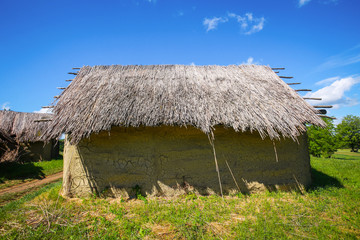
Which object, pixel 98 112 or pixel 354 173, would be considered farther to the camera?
pixel 354 173

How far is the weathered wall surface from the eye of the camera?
170 inches

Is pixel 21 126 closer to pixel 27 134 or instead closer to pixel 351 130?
pixel 27 134

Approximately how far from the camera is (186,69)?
6.51m

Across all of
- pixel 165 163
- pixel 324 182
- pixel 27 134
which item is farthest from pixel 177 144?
pixel 27 134

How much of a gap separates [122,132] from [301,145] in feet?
17.5

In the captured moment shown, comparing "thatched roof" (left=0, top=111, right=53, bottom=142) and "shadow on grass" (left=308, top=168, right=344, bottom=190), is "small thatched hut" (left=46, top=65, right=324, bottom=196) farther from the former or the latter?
"thatched roof" (left=0, top=111, right=53, bottom=142)

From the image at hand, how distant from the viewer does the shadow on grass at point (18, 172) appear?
723 centimetres

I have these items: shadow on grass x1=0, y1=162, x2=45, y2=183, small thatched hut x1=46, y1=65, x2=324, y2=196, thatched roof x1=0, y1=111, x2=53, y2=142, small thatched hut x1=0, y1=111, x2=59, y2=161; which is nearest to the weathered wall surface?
small thatched hut x1=46, y1=65, x2=324, y2=196

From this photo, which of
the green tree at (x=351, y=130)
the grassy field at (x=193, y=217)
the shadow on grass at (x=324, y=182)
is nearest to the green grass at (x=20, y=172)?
the grassy field at (x=193, y=217)

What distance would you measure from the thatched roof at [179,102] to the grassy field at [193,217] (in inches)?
65.4

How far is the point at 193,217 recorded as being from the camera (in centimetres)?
328

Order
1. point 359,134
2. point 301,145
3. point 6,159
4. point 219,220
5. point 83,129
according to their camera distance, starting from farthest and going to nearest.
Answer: point 359,134 → point 6,159 → point 301,145 → point 83,129 → point 219,220

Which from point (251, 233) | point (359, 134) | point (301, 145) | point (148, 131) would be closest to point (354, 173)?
point (301, 145)

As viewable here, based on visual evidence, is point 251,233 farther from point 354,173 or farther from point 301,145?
point 354,173
